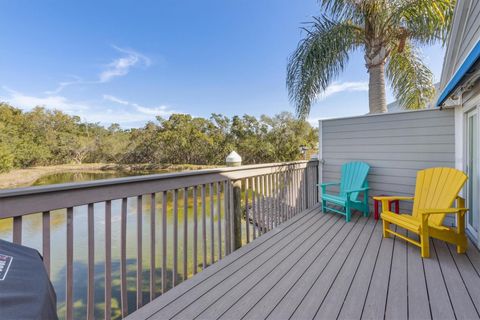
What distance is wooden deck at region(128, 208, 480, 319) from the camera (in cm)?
164

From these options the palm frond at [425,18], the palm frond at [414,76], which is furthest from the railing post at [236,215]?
the palm frond at [414,76]

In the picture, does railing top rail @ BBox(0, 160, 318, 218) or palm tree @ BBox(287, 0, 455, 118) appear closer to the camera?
railing top rail @ BBox(0, 160, 318, 218)

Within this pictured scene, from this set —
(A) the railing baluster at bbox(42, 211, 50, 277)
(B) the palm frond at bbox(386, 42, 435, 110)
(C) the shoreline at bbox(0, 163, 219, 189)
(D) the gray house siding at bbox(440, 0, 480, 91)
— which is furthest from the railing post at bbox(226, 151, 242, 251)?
(C) the shoreline at bbox(0, 163, 219, 189)

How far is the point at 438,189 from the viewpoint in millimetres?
2926

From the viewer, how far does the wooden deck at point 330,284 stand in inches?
64.4

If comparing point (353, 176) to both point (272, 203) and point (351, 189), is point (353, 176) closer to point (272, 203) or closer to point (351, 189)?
point (351, 189)

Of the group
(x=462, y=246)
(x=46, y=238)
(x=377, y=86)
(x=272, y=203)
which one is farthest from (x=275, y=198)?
(x=377, y=86)

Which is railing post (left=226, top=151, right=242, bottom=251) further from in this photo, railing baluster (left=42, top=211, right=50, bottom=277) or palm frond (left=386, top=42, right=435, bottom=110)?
palm frond (left=386, top=42, right=435, bottom=110)

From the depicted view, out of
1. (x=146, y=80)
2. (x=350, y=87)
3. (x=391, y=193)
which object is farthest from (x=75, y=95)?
(x=391, y=193)

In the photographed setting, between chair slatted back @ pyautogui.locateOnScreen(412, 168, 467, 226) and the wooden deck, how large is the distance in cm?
44

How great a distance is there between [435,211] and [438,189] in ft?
2.12

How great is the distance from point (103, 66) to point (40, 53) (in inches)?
221

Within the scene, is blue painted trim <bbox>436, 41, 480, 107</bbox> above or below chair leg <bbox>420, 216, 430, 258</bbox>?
above

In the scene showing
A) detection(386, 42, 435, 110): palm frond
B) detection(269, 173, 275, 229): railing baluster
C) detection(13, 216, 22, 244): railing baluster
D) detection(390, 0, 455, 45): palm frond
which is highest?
detection(390, 0, 455, 45): palm frond
